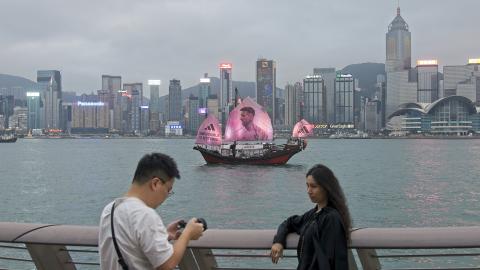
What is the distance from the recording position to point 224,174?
63312 millimetres

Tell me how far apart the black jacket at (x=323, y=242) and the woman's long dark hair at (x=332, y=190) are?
6 centimetres

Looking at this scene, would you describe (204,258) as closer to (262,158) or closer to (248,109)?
(262,158)

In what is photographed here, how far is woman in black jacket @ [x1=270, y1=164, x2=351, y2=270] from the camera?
3486mm

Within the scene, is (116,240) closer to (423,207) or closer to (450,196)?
(423,207)

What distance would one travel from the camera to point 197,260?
385cm

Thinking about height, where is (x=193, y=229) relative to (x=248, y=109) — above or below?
below

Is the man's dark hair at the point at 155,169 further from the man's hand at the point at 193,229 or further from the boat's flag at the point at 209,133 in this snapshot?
the boat's flag at the point at 209,133

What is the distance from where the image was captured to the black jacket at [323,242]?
3480mm

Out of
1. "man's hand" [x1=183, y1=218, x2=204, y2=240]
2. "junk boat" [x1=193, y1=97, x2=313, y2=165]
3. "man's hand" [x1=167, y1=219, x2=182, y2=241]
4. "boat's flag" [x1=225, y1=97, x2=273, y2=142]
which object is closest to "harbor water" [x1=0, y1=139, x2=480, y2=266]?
"junk boat" [x1=193, y1=97, x2=313, y2=165]

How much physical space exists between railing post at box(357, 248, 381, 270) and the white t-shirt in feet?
4.60

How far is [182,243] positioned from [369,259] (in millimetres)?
1362

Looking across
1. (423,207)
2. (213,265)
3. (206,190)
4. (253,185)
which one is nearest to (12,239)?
(213,265)

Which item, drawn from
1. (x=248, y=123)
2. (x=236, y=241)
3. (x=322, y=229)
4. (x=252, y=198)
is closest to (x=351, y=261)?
(x=322, y=229)

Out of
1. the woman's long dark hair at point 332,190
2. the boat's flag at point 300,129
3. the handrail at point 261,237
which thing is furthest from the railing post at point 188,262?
the boat's flag at point 300,129
